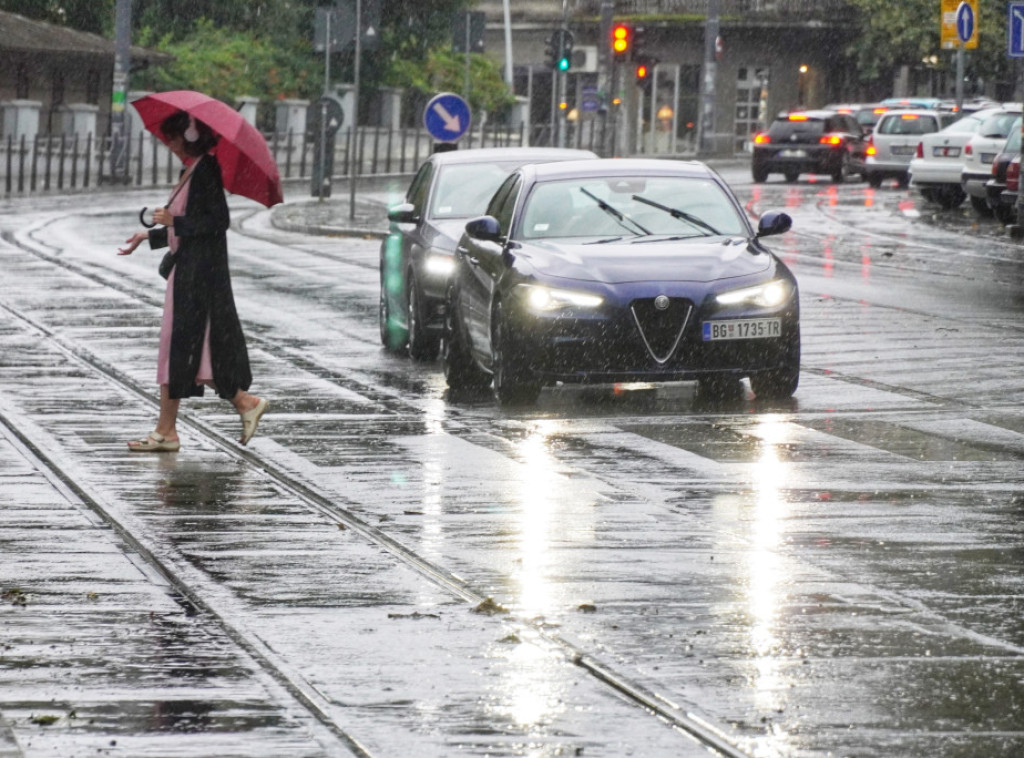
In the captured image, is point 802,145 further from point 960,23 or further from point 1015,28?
point 1015,28

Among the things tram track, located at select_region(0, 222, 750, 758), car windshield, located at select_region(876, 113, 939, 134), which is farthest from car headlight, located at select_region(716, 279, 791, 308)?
car windshield, located at select_region(876, 113, 939, 134)

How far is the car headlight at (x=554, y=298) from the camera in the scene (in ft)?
44.0

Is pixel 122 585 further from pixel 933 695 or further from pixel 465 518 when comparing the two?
pixel 933 695

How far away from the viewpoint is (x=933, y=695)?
21.1ft

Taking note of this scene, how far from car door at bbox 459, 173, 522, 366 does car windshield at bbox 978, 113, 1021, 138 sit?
2146 centimetres

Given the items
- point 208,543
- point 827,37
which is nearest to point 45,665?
point 208,543

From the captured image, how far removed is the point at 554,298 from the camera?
13.5 m

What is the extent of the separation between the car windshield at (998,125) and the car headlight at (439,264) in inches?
809

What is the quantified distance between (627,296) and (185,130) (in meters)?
3.03

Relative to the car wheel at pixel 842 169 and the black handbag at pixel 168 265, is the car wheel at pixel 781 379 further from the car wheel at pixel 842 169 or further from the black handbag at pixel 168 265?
the car wheel at pixel 842 169

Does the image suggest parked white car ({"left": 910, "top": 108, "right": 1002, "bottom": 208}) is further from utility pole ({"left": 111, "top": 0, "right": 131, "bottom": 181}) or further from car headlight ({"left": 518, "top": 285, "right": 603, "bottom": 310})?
car headlight ({"left": 518, "top": 285, "right": 603, "bottom": 310})

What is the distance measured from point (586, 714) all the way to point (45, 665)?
1.59m

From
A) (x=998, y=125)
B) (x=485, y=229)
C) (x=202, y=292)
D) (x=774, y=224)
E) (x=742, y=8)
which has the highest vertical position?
(x=742, y=8)

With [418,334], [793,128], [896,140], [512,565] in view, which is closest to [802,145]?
[793,128]
